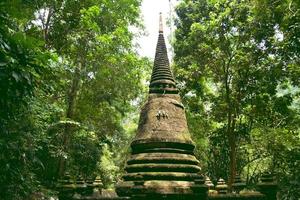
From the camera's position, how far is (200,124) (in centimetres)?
1934

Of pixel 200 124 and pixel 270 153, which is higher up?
pixel 200 124

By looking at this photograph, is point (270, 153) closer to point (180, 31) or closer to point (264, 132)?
point (264, 132)

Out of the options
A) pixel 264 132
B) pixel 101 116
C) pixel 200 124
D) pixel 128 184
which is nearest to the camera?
pixel 128 184

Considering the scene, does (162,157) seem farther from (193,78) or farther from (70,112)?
(193,78)

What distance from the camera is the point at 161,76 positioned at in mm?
10570

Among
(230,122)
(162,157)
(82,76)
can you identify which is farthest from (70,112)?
(162,157)

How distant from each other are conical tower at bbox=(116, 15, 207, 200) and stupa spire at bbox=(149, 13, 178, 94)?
0.03 meters

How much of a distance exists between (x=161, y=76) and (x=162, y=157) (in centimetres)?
275

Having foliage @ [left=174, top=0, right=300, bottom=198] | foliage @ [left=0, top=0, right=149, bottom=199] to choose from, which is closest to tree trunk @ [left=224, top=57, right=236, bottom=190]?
foliage @ [left=174, top=0, right=300, bottom=198]

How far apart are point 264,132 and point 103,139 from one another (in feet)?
24.6

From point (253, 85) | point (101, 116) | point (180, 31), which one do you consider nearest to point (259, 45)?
point (253, 85)

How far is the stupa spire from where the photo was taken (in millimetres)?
10414

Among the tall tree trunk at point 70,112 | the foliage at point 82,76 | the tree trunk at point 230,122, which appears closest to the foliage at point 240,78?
the tree trunk at point 230,122

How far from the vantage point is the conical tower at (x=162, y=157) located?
8.25 metres
